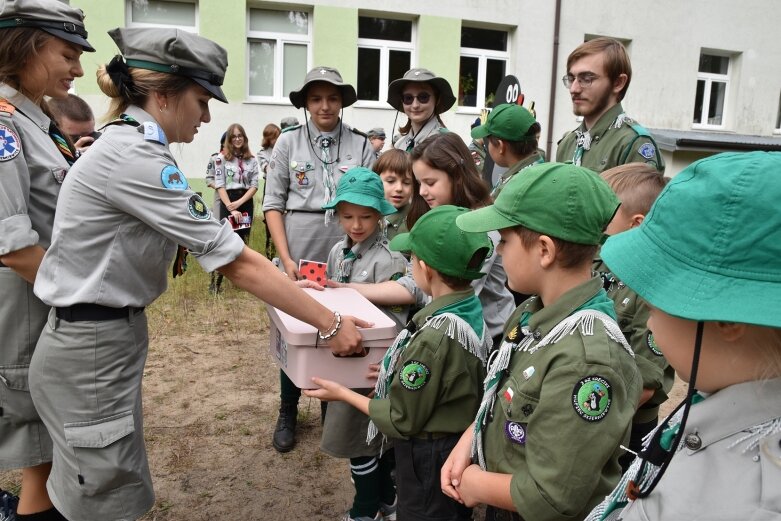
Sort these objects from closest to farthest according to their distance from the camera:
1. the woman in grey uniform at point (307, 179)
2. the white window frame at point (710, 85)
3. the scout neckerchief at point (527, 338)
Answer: the scout neckerchief at point (527, 338)
the woman in grey uniform at point (307, 179)
the white window frame at point (710, 85)

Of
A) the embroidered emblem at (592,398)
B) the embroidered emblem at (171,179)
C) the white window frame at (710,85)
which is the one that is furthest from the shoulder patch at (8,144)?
the white window frame at (710,85)

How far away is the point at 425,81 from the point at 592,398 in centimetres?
→ 282

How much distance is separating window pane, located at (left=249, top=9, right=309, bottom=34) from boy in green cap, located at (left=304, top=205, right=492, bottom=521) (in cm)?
998

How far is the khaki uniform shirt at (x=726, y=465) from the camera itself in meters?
0.82

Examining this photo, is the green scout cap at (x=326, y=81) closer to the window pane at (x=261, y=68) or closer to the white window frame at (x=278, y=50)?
the white window frame at (x=278, y=50)

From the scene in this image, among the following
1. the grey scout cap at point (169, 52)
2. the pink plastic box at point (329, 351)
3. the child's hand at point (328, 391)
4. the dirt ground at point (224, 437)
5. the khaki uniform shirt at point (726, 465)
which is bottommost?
the dirt ground at point (224, 437)

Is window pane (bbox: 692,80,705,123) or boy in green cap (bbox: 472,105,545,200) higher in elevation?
window pane (bbox: 692,80,705,123)

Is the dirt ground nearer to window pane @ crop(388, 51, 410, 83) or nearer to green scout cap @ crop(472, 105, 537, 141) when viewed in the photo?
green scout cap @ crop(472, 105, 537, 141)

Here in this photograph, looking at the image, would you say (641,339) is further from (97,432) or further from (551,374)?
(97,432)

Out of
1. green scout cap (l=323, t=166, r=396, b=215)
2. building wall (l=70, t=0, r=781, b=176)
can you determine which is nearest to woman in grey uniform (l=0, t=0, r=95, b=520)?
green scout cap (l=323, t=166, r=396, b=215)

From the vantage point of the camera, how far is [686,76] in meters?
13.6

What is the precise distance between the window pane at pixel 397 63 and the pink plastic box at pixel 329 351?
1021cm

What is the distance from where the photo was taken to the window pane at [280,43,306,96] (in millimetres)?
11047

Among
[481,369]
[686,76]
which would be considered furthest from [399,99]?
[686,76]
